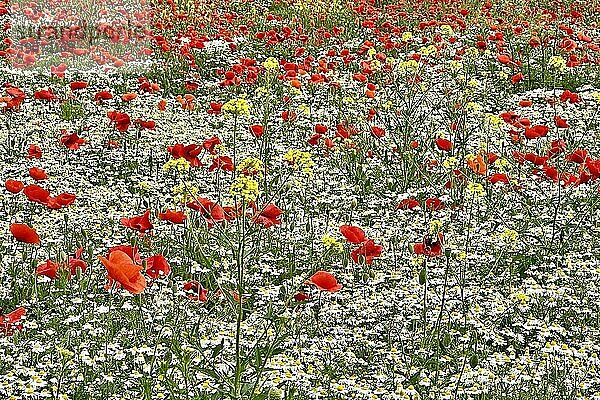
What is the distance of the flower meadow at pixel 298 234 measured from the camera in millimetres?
4227

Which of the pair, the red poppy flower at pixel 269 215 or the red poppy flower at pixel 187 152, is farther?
the red poppy flower at pixel 187 152

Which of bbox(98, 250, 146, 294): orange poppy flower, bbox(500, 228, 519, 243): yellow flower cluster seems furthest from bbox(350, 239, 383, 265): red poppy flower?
bbox(98, 250, 146, 294): orange poppy flower

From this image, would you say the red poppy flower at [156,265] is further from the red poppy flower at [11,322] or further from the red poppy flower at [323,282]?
the red poppy flower at [323,282]

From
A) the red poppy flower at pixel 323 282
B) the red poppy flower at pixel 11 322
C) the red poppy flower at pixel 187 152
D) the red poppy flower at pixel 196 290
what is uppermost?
the red poppy flower at pixel 323 282

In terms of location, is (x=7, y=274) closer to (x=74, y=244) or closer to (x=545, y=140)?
(x=74, y=244)

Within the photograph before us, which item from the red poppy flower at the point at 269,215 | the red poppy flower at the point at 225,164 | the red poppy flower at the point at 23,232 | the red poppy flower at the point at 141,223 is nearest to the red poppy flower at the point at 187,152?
the red poppy flower at the point at 225,164

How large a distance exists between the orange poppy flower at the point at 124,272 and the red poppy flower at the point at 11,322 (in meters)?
0.87

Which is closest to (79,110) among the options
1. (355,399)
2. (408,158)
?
(408,158)

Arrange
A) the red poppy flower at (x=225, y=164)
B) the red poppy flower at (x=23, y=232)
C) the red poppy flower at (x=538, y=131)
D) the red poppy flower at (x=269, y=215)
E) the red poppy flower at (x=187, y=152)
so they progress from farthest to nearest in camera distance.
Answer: the red poppy flower at (x=538, y=131), the red poppy flower at (x=225, y=164), the red poppy flower at (x=187, y=152), the red poppy flower at (x=269, y=215), the red poppy flower at (x=23, y=232)

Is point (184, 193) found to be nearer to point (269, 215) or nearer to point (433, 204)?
point (269, 215)

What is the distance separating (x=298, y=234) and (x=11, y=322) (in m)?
2.06

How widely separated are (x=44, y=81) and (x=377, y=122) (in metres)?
3.50

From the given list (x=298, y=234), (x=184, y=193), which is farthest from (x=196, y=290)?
(x=298, y=234)

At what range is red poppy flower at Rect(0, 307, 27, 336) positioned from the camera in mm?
4338
